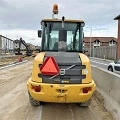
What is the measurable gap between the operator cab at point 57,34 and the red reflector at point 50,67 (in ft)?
4.19

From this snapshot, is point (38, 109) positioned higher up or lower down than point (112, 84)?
lower down

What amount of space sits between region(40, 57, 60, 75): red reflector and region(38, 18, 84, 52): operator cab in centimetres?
128

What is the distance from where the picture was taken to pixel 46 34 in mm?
7055

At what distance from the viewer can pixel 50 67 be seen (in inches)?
229

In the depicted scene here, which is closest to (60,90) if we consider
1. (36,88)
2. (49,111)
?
(36,88)

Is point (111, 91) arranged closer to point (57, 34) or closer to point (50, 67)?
point (50, 67)

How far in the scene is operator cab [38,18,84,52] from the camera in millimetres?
7031

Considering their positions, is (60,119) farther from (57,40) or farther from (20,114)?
(57,40)

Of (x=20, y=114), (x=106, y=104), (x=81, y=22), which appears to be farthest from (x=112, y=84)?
(x=20, y=114)

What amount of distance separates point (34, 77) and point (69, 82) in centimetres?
93

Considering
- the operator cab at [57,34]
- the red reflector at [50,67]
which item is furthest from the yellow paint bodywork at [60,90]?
the operator cab at [57,34]

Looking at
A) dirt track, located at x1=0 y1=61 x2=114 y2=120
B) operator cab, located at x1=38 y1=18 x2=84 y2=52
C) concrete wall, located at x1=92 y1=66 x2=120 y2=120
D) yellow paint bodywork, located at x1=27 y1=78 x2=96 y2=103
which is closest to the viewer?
yellow paint bodywork, located at x1=27 y1=78 x2=96 y2=103

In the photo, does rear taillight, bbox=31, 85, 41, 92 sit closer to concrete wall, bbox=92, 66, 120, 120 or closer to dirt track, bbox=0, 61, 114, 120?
dirt track, bbox=0, 61, 114, 120

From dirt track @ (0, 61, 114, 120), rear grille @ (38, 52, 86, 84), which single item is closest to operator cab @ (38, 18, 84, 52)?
rear grille @ (38, 52, 86, 84)
